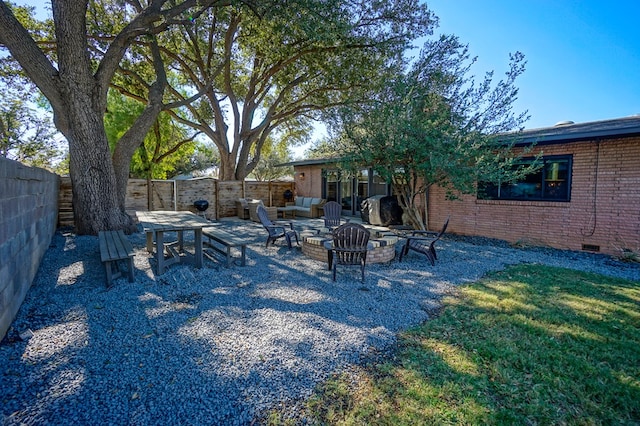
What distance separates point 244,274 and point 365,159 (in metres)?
4.65

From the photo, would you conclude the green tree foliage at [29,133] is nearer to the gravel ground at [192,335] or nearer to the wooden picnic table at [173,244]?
the wooden picnic table at [173,244]

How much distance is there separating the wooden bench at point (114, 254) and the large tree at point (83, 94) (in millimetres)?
2017

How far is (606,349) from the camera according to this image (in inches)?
105

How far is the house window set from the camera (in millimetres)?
6900

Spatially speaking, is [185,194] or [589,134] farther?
[185,194]

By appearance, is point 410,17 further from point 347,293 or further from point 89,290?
point 89,290

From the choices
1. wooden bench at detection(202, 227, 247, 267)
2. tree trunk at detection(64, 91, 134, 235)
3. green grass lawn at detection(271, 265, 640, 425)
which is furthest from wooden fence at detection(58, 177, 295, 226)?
green grass lawn at detection(271, 265, 640, 425)

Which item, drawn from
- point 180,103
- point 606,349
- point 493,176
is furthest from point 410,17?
point 606,349

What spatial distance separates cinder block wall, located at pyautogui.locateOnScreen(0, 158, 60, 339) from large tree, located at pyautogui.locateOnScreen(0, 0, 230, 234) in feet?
8.75

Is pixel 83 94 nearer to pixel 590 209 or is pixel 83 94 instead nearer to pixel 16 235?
pixel 16 235

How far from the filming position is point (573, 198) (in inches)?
266

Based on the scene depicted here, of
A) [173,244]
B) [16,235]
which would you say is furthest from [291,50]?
[16,235]

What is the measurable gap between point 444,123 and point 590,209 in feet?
12.2

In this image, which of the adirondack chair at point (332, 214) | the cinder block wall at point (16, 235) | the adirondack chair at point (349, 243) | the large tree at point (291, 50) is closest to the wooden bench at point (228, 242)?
the adirondack chair at point (349, 243)
